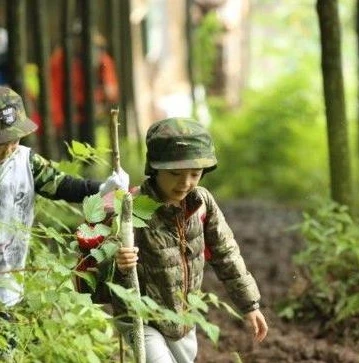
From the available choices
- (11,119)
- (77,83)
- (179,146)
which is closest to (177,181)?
(179,146)

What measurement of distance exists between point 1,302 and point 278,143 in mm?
9101

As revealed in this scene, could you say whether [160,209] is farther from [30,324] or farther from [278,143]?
[278,143]

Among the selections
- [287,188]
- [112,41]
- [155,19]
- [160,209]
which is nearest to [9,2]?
[160,209]

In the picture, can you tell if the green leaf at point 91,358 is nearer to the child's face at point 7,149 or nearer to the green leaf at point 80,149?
the green leaf at point 80,149

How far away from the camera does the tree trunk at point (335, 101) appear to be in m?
7.04

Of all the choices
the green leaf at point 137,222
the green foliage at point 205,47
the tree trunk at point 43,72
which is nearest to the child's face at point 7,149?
the green leaf at point 137,222

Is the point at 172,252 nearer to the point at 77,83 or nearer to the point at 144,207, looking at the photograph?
the point at 144,207

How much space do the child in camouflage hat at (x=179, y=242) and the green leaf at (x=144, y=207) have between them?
138 millimetres

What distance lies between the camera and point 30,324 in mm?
4645

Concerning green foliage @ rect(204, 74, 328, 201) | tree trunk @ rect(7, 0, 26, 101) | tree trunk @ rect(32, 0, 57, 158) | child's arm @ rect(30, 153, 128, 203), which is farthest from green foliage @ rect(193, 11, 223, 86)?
child's arm @ rect(30, 153, 128, 203)

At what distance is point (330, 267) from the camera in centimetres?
707

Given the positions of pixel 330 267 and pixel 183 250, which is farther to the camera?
pixel 330 267

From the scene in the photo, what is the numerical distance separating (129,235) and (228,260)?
29.2 inches

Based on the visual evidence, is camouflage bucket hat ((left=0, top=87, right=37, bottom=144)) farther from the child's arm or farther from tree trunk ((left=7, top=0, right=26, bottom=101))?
tree trunk ((left=7, top=0, right=26, bottom=101))
